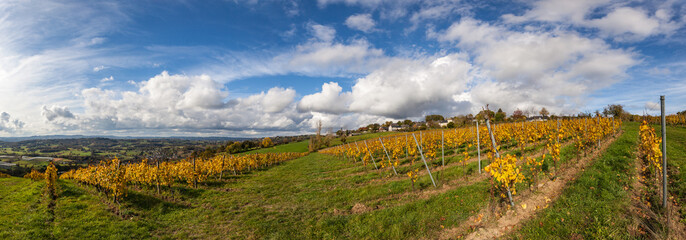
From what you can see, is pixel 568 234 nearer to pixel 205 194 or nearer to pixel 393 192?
pixel 393 192

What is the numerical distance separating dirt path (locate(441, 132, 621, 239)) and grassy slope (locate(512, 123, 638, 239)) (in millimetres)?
272

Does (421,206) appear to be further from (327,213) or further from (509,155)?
(327,213)

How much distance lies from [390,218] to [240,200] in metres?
8.99

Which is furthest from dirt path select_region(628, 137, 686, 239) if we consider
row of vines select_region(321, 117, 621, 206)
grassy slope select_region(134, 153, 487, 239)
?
grassy slope select_region(134, 153, 487, 239)

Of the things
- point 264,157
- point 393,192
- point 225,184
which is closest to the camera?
point 393,192

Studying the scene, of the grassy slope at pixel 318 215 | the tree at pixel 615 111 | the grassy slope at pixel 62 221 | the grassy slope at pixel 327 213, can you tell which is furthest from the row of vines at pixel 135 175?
the tree at pixel 615 111

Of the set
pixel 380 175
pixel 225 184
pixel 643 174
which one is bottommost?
pixel 225 184

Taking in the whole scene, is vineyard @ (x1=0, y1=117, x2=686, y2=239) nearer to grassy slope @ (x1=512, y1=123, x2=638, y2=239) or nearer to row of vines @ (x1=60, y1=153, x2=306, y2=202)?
grassy slope @ (x1=512, y1=123, x2=638, y2=239)

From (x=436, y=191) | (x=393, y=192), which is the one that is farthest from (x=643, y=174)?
(x=393, y=192)

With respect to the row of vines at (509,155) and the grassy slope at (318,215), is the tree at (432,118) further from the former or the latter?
the grassy slope at (318,215)

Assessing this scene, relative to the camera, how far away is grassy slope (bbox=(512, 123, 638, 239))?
527 cm

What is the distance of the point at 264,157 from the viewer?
31328mm

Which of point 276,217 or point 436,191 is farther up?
point 436,191

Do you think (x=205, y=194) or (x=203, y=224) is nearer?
(x=203, y=224)
